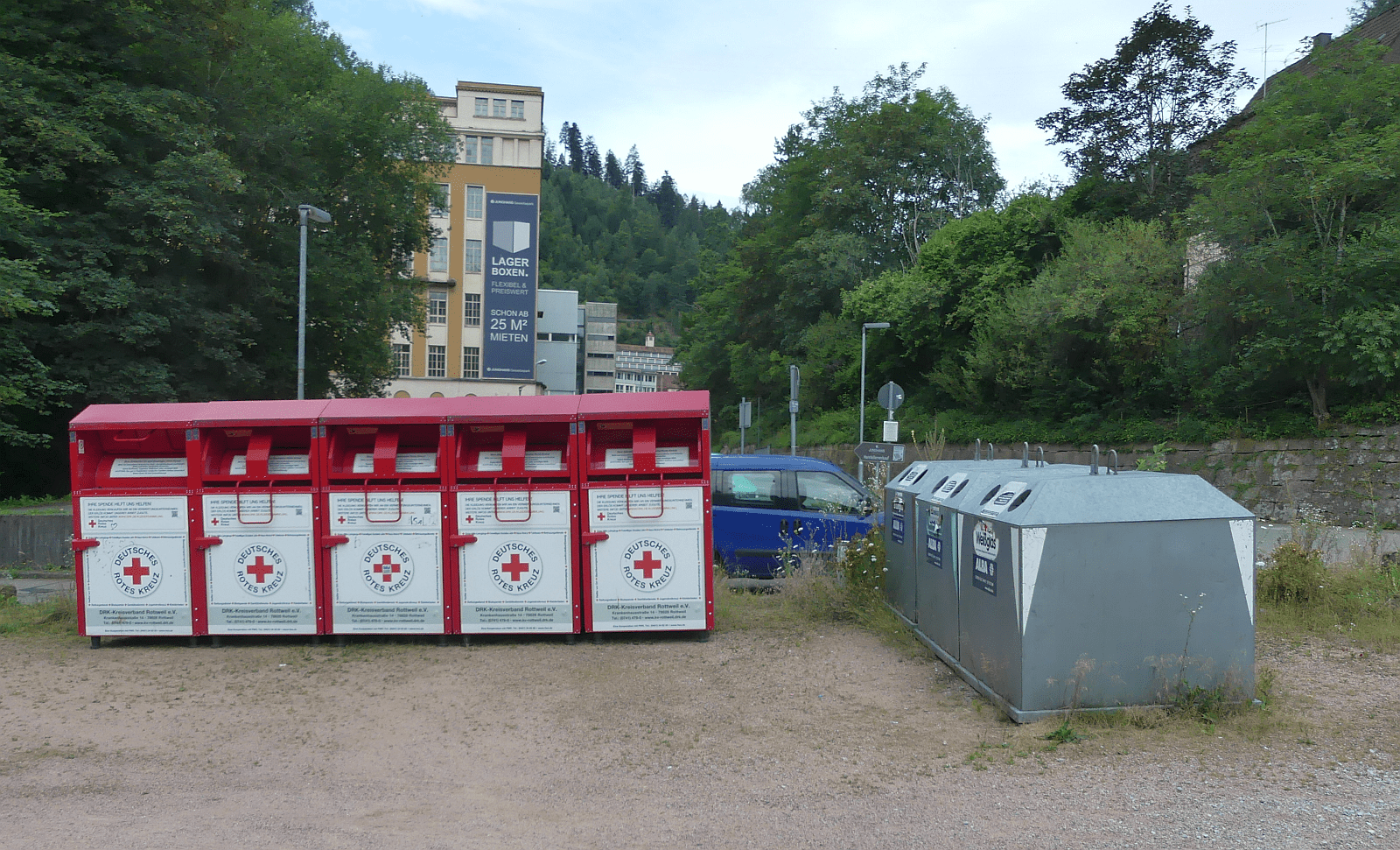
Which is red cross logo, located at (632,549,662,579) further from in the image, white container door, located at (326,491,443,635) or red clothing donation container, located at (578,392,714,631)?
white container door, located at (326,491,443,635)

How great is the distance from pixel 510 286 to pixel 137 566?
151 ft

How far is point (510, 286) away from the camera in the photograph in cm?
5319

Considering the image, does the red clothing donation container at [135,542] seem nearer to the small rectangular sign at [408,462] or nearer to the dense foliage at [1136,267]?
the small rectangular sign at [408,462]

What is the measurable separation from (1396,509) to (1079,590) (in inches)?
771

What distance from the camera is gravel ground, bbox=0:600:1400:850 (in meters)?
4.20

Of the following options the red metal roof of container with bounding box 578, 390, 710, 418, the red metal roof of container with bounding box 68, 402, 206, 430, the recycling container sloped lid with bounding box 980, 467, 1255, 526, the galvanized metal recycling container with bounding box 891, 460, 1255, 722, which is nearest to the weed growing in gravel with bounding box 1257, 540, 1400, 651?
the galvanized metal recycling container with bounding box 891, 460, 1255, 722

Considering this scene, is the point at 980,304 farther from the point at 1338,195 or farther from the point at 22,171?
the point at 22,171

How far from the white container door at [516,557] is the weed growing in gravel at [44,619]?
12.2ft

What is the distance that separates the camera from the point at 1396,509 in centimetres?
2059

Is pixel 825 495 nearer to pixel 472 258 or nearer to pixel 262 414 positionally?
pixel 262 414

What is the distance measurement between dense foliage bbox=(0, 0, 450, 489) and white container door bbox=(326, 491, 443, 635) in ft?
41.5

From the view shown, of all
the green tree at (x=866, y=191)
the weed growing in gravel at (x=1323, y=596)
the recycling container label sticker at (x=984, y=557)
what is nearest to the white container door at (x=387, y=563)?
the recycling container label sticker at (x=984, y=557)

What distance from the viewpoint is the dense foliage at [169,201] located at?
1939cm

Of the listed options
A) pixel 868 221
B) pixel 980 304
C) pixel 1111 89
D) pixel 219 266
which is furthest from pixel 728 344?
pixel 219 266
